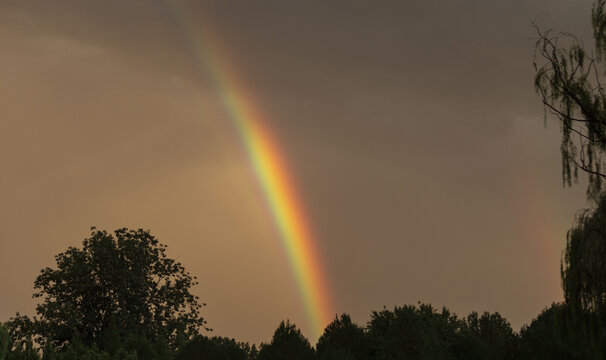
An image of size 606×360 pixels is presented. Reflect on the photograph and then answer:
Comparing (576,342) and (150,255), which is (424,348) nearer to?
(576,342)

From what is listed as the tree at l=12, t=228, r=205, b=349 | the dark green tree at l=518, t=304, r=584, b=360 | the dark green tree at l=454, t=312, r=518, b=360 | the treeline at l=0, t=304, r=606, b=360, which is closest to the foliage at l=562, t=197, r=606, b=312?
the treeline at l=0, t=304, r=606, b=360

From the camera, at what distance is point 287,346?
33062mm

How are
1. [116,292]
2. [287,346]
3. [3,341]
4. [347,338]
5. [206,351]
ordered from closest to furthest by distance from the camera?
[3,341] < [287,346] < [206,351] < [347,338] < [116,292]

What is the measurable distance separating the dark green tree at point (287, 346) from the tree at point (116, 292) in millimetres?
23518

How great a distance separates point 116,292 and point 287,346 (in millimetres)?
26947

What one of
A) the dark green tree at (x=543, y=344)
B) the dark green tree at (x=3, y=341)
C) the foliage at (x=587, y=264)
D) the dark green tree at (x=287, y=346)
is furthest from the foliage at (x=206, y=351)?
the foliage at (x=587, y=264)

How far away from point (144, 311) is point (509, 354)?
2941 centimetres

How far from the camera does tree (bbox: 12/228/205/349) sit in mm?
55438

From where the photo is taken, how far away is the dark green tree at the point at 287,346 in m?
32.9

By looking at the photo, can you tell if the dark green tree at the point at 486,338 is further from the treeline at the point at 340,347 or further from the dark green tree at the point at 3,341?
the dark green tree at the point at 3,341

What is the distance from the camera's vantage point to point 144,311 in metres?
56.9

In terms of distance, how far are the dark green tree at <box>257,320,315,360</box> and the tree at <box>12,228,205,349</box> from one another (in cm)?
2352

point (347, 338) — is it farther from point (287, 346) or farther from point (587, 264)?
point (587, 264)

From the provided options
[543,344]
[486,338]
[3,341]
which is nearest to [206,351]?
[3,341]
